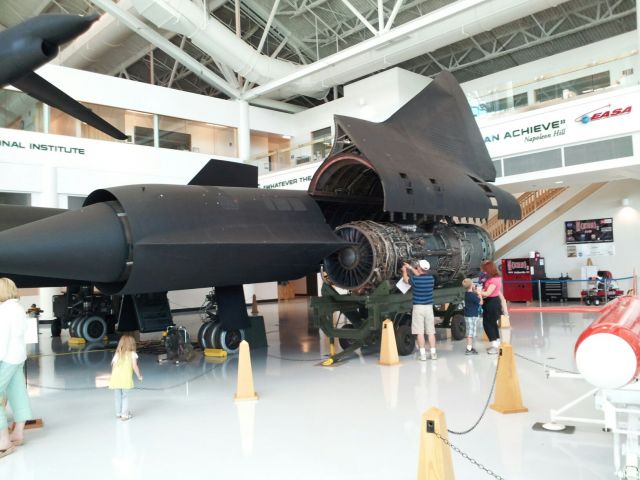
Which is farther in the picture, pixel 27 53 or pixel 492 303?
pixel 492 303

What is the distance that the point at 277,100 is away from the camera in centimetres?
2683

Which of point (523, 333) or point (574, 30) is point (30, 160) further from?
point (574, 30)

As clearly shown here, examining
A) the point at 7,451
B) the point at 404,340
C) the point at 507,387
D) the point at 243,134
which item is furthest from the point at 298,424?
the point at 243,134

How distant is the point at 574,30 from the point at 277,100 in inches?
533

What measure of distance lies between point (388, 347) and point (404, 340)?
0.97 meters

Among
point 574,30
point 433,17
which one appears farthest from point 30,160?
point 574,30

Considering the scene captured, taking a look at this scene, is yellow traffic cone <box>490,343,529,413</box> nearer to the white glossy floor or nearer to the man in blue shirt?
the white glossy floor

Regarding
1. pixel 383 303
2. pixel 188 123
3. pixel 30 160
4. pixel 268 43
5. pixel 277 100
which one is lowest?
pixel 383 303

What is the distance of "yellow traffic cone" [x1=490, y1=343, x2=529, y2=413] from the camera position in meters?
5.78

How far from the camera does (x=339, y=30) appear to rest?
22.7 metres

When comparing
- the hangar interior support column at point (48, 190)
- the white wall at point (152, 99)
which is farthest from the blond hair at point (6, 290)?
the white wall at point (152, 99)

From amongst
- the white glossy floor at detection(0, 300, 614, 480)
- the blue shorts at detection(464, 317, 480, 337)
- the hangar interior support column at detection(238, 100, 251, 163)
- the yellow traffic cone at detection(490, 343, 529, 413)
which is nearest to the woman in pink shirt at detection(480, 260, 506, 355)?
the blue shorts at detection(464, 317, 480, 337)

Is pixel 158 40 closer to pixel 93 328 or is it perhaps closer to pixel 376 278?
pixel 93 328

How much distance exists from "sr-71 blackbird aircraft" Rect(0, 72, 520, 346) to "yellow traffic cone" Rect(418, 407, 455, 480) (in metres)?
4.88
